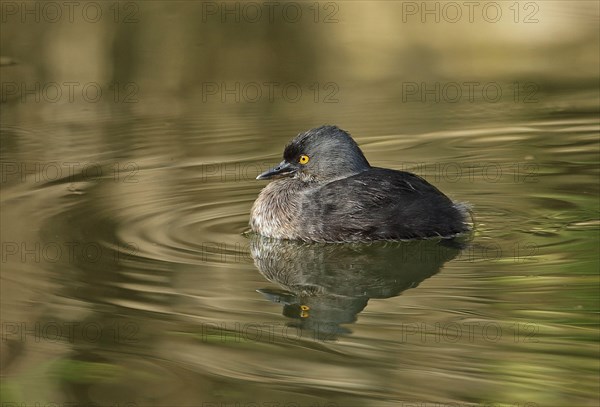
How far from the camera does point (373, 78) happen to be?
554 inches

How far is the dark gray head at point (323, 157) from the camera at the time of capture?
335 inches

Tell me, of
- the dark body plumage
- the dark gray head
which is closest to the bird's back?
the dark body plumage

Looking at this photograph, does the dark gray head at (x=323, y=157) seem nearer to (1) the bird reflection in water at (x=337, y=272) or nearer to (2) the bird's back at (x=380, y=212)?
(2) the bird's back at (x=380, y=212)

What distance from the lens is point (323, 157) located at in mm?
8539

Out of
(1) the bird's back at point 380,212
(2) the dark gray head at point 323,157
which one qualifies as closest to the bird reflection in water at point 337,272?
(1) the bird's back at point 380,212

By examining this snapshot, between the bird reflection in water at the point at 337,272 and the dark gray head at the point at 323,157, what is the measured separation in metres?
0.56

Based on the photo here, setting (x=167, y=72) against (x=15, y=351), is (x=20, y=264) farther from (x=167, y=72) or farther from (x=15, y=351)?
(x=167, y=72)

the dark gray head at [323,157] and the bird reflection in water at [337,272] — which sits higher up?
the dark gray head at [323,157]

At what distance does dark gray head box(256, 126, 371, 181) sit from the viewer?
8516mm

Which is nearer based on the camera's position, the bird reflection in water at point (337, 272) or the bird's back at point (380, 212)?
the bird reflection in water at point (337, 272)

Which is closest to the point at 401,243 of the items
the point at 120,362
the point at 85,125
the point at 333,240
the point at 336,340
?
the point at 333,240

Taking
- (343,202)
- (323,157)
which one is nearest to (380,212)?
(343,202)

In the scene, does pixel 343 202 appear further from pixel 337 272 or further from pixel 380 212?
pixel 337 272

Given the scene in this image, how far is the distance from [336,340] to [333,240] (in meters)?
2.09
